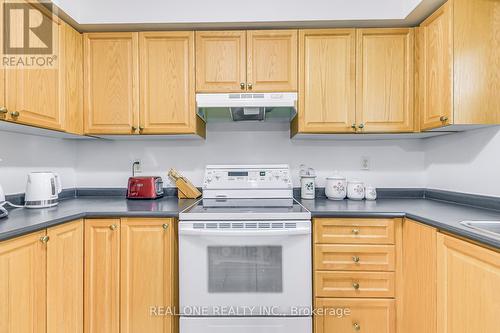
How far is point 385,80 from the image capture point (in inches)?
74.8

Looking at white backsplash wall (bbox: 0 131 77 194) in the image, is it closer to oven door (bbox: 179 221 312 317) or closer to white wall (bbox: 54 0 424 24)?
white wall (bbox: 54 0 424 24)

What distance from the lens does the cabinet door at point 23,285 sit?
3.61 ft

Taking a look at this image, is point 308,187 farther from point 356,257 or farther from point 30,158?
point 30,158

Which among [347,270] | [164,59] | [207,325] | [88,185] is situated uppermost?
[164,59]

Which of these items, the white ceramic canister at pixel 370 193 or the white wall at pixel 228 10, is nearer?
the white wall at pixel 228 10

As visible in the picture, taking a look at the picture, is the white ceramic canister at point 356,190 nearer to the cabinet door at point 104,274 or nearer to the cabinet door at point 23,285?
the cabinet door at point 104,274

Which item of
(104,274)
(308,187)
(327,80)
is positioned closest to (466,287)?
(308,187)

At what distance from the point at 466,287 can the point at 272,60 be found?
1598 millimetres

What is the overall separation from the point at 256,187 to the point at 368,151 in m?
0.98

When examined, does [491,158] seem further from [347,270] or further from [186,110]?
[186,110]

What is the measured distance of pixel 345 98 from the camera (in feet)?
6.25

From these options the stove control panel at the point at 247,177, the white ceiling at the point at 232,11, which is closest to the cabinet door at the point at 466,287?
the stove control panel at the point at 247,177

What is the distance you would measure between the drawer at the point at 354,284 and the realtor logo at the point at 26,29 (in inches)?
78.4

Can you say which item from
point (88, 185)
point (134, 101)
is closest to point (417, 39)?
point (134, 101)
